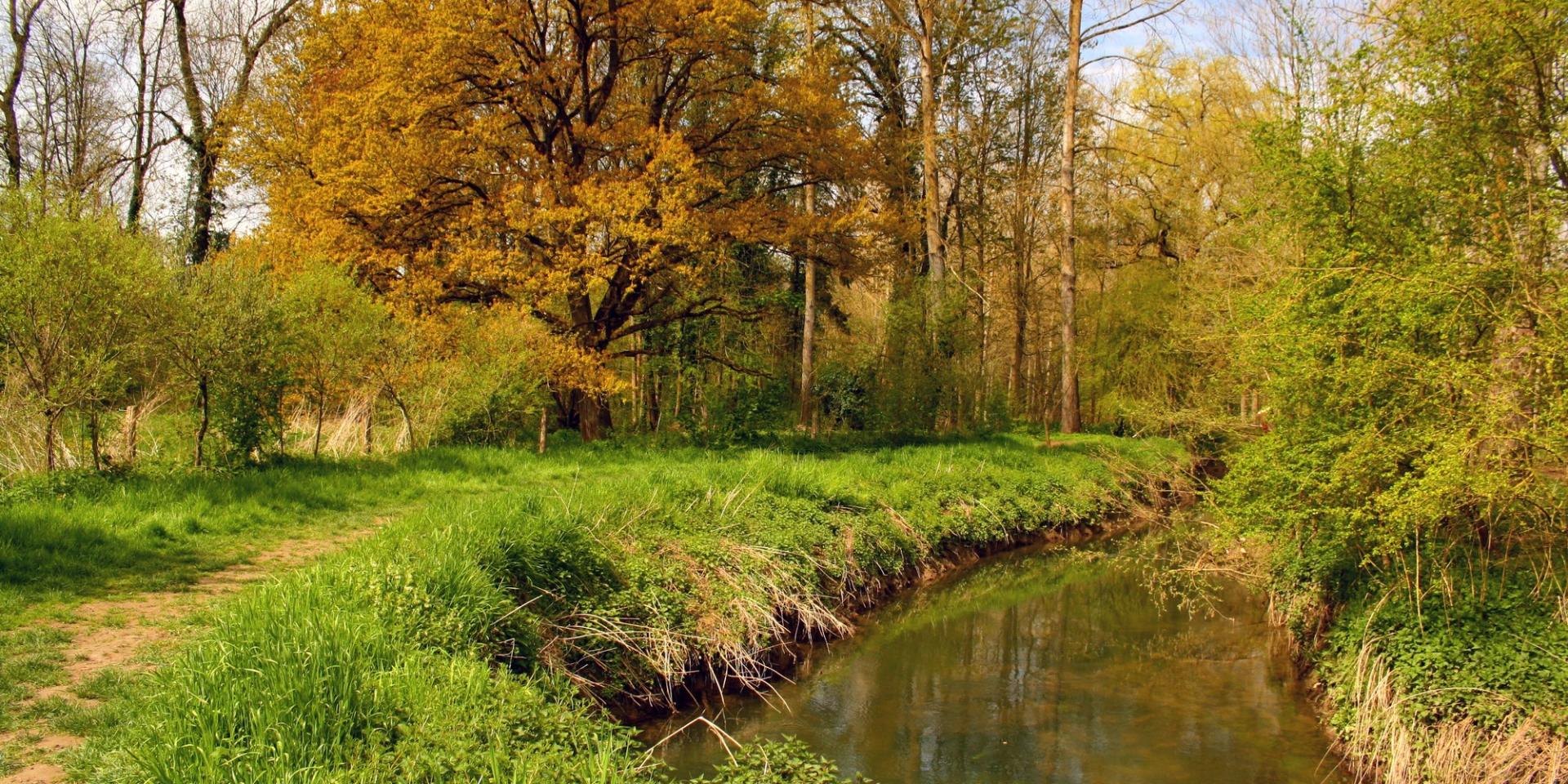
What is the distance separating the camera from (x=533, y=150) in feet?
50.1

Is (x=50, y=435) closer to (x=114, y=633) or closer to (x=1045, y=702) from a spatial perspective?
(x=114, y=633)

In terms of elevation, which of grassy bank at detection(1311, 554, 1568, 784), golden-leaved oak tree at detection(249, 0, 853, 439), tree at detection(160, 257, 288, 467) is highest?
golden-leaved oak tree at detection(249, 0, 853, 439)

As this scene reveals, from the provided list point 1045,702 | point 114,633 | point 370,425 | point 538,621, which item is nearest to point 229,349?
point 370,425

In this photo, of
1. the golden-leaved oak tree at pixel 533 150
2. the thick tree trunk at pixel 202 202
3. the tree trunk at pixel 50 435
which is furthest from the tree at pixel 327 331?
the thick tree trunk at pixel 202 202

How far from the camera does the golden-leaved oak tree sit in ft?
44.7

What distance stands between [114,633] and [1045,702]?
22.7ft

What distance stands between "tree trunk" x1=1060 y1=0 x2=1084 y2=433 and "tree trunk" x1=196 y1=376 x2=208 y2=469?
17377 mm

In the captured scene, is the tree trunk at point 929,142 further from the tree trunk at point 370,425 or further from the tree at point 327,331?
the tree at point 327,331

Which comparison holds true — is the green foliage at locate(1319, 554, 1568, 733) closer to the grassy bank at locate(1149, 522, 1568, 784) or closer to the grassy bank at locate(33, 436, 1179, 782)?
the grassy bank at locate(1149, 522, 1568, 784)

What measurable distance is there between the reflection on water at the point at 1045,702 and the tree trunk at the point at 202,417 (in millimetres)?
6105

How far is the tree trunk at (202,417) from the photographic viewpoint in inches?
373

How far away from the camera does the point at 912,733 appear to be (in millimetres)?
7223

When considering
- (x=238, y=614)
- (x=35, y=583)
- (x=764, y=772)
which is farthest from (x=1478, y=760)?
(x=35, y=583)

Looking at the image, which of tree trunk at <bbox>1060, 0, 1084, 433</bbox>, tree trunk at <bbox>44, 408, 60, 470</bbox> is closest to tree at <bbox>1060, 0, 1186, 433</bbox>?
tree trunk at <bbox>1060, 0, 1084, 433</bbox>
